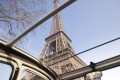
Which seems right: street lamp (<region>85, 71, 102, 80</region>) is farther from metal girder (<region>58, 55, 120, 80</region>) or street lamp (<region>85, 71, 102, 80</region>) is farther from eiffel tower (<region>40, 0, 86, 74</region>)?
eiffel tower (<region>40, 0, 86, 74</region>)

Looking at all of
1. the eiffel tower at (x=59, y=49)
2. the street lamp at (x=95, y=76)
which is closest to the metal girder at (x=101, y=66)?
the street lamp at (x=95, y=76)

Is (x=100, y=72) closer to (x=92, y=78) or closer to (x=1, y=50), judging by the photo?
(x=92, y=78)

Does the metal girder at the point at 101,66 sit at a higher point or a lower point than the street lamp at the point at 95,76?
higher

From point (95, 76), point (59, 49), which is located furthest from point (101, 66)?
point (59, 49)

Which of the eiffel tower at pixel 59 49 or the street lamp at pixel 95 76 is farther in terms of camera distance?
the eiffel tower at pixel 59 49

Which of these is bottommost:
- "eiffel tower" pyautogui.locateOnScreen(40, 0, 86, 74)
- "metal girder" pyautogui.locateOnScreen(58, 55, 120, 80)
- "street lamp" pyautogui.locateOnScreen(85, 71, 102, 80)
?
"street lamp" pyautogui.locateOnScreen(85, 71, 102, 80)

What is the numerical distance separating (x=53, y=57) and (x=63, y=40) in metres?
5.36

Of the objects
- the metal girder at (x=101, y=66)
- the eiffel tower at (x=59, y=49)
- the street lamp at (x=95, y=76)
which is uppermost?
the eiffel tower at (x=59, y=49)

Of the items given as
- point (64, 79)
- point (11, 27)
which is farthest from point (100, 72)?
point (11, 27)

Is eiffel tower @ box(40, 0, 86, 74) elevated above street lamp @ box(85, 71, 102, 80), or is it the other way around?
eiffel tower @ box(40, 0, 86, 74)

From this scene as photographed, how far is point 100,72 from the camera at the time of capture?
3299 mm

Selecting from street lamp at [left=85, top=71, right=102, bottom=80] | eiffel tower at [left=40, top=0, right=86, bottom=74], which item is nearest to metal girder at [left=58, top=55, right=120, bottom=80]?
street lamp at [left=85, top=71, right=102, bottom=80]

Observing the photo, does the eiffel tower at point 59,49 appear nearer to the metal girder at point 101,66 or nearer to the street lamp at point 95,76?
the metal girder at point 101,66

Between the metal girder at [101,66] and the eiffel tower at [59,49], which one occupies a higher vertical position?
the eiffel tower at [59,49]
